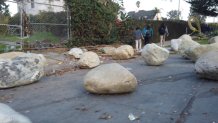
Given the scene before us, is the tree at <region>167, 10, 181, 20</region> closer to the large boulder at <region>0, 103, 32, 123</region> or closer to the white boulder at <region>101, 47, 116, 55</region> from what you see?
the white boulder at <region>101, 47, 116, 55</region>

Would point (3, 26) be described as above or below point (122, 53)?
above

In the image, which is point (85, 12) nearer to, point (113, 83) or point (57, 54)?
point (57, 54)

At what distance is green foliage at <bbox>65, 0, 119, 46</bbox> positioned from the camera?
19798mm

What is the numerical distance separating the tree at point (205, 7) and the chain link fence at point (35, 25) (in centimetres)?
2307

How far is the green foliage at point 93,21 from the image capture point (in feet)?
65.0

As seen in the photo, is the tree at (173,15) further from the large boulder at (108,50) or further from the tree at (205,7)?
the large boulder at (108,50)

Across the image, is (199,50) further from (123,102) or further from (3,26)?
(3,26)

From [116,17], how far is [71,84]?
1414 cm

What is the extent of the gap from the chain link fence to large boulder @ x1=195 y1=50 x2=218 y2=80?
8942mm

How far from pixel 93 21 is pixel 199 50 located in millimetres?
9023

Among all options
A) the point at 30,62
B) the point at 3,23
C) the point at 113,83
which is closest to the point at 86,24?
the point at 3,23

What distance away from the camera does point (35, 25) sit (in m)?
17.9

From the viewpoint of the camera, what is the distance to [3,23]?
1639cm

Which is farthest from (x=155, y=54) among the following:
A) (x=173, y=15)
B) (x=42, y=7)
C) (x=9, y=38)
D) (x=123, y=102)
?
(x=173, y=15)
